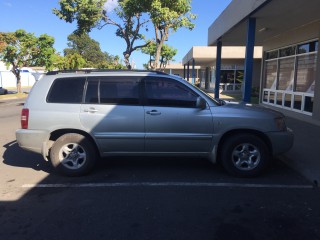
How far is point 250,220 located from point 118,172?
9.15ft

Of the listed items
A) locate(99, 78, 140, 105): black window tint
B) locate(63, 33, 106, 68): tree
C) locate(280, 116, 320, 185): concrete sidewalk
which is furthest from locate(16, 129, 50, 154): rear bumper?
locate(63, 33, 106, 68): tree

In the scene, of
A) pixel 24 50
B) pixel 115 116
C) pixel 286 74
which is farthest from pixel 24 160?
pixel 24 50

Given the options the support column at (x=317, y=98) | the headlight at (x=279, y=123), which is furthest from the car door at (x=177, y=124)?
the support column at (x=317, y=98)

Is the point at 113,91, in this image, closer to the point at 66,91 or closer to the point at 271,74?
the point at 66,91

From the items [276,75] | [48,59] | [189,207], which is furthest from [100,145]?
[48,59]

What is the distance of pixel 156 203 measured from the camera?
4.44m

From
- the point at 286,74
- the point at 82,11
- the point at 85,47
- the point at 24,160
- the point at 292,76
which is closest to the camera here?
the point at 24,160

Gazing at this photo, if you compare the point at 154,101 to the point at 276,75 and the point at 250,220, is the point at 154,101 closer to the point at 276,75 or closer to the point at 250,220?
the point at 250,220

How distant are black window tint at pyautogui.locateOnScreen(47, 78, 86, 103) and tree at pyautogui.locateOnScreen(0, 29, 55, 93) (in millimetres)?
29552

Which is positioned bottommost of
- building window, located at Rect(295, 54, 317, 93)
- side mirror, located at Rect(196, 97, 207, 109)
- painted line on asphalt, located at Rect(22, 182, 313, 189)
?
painted line on asphalt, located at Rect(22, 182, 313, 189)

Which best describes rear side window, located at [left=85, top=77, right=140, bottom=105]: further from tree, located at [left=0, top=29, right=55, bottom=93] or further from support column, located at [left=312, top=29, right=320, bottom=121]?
tree, located at [left=0, top=29, right=55, bottom=93]

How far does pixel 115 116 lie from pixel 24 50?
3113cm

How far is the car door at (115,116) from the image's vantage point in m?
5.52

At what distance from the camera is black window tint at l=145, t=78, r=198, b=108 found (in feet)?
18.3
